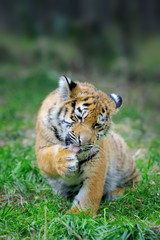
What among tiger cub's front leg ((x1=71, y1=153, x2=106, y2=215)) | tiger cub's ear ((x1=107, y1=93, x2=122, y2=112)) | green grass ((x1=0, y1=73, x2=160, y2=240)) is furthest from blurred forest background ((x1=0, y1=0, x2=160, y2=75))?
tiger cub's front leg ((x1=71, y1=153, x2=106, y2=215))

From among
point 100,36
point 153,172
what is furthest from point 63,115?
point 100,36

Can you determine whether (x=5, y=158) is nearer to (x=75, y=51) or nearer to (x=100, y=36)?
(x=75, y=51)

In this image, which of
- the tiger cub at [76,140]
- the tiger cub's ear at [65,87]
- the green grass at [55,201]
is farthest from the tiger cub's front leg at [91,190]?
the tiger cub's ear at [65,87]

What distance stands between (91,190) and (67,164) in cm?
54

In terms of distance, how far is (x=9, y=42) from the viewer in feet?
55.4

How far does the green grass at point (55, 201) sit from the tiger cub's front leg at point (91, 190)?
0.18 m

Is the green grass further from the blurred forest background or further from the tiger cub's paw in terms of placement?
the blurred forest background

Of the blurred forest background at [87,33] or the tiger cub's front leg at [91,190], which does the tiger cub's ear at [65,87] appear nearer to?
Answer: the tiger cub's front leg at [91,190]

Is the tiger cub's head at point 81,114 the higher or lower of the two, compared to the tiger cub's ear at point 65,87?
lower

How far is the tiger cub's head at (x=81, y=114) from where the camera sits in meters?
3.78

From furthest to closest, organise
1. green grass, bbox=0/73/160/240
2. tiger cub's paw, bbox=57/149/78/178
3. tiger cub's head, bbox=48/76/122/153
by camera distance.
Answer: tiger cub's paw, bbox=57/149/78/178
tiger cub's head, bbox=48/76/122/153
green grass, bbox=0/73/160/240

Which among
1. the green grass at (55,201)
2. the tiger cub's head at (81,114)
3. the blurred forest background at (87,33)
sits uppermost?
the blurred forest background at (87,33)

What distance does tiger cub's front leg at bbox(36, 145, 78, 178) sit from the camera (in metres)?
3.90

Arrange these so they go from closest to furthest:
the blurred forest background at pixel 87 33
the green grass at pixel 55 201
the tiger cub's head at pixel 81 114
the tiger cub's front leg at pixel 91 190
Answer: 1. the green grass at pixel 55 201
2. the tiger cub's head at pixel 81 114
3. the tiger cub's front leg at pixel 91 190
4. the blurred forest background at pixel 87 33
